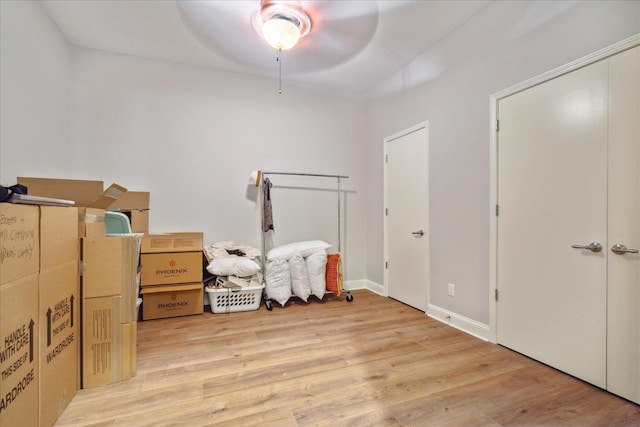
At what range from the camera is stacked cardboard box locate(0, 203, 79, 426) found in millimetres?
1175

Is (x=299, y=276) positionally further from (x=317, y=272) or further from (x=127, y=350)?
(x=127, y=350)

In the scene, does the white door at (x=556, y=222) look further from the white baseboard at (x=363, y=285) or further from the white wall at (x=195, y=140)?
the white wall at (x=195, y=140)

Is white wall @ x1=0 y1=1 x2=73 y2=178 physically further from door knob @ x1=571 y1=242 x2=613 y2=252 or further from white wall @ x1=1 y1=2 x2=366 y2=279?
door knob @ x1=571 y1=242 x2=613 y2=252

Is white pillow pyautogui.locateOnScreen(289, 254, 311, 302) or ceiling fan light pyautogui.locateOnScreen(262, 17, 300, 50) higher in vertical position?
ceiling fan light pyautogui.locateOnScreen(262, 17, 300, 50)

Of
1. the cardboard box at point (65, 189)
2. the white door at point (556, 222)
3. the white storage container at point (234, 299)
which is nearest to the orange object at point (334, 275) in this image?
the white storage container at point (234, 299)

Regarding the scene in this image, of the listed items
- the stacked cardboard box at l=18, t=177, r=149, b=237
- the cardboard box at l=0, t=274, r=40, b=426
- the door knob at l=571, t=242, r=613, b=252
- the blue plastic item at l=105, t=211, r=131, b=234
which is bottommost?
the cardboard box at l=0, t=274, r=40, b=426

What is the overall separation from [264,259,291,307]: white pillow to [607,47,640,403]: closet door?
274 centimetres

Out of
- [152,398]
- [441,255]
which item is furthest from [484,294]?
[152,398]

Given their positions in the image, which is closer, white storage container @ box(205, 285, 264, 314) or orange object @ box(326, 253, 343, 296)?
white storage container @ box(205, 285, 264, 314)

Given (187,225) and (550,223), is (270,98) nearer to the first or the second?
(187,225)

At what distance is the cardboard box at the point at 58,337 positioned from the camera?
4.69 ft

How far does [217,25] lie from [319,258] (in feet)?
8.61

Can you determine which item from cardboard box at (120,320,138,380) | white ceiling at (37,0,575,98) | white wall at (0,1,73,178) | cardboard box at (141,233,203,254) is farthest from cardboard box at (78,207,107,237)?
white ceiling at (37,0,575,98)

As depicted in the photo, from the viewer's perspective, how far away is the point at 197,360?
2211 millimetres
